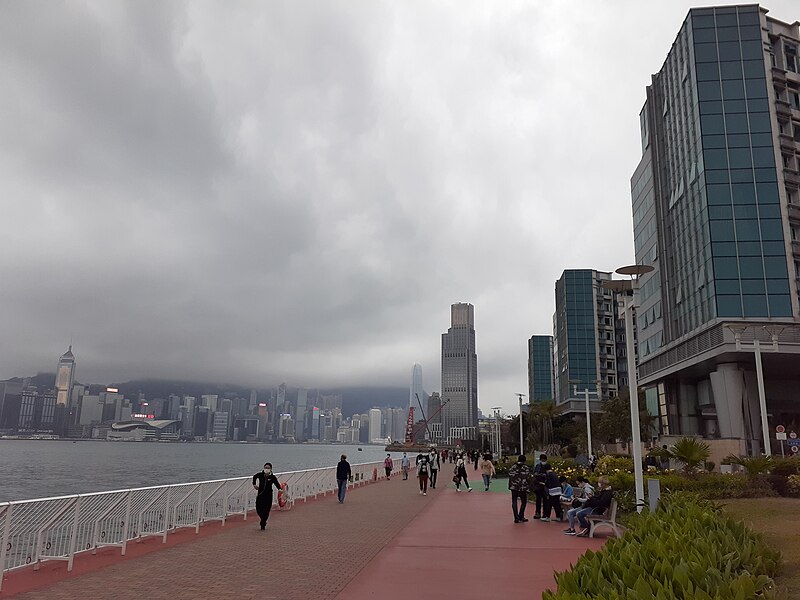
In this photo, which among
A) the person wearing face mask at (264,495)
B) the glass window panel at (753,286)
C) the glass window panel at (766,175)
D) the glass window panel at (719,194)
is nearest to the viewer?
the person wearing face mask at (264,495)

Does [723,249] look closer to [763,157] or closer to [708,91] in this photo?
[763,157]

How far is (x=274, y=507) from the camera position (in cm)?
1845

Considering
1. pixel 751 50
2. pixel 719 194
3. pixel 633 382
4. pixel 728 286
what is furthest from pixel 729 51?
pixel 633 382

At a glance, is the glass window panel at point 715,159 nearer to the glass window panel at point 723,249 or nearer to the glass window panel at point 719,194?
the glass window panel at point 719,194

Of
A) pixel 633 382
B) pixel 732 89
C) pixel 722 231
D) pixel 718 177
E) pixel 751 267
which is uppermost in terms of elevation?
pixel 732 89

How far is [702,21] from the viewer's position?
4409 cm

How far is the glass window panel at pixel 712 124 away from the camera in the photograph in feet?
138

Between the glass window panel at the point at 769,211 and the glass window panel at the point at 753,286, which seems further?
the glass window panel at the point at 769,211

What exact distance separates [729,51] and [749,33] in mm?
2074

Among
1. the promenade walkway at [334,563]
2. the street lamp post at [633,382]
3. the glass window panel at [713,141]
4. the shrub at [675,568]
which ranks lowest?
the promenade walkway at [334,563]

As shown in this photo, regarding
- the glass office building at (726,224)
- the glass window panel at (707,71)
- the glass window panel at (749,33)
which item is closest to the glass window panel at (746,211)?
the glass office building at (726,224)

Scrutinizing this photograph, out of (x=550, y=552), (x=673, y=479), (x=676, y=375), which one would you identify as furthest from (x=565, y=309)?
(x=550, y=552)

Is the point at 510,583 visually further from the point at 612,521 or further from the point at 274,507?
the point at 274,507

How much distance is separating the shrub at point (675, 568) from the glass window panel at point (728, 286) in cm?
3524
